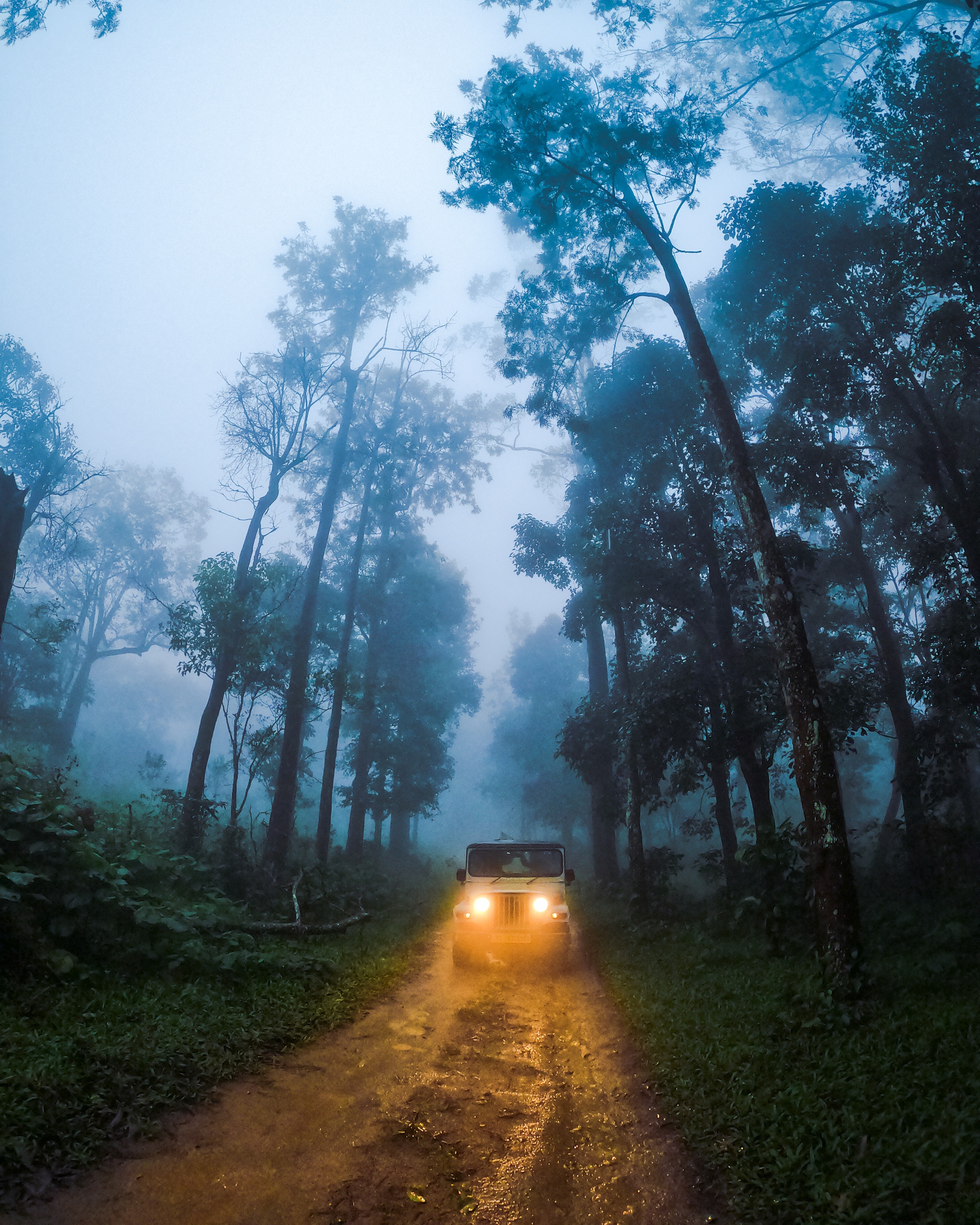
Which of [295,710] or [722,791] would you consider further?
[295,710]

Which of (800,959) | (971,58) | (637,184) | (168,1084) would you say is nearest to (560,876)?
(800,959)

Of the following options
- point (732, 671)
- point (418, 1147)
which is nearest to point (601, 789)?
point (732, 671)

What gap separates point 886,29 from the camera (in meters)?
10.6

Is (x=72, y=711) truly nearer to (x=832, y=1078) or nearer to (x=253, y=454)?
(x=253, y=454)

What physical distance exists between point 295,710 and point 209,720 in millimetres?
2130

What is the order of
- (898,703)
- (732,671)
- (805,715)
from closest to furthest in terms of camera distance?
(805,715) → (732,671) → (898,703)

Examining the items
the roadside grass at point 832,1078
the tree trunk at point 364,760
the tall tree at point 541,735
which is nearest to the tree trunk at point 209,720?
the tree trunk at point 364,760

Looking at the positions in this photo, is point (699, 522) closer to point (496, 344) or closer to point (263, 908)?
point (263, 908)

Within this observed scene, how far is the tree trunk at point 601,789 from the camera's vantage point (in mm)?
16516

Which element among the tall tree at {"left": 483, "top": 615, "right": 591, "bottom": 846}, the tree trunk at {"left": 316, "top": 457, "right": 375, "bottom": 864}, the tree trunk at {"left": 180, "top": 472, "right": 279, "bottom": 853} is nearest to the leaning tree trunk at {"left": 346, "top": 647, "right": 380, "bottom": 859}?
the tree trunk at {"left": 316, "top": 457, "right": 375, "bottom": 864}

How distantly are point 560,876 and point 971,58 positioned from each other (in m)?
17.0

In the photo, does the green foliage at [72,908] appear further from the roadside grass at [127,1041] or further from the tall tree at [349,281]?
the tall tree at [349,281]

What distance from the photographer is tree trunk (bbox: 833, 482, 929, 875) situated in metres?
10.8

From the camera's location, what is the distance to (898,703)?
44.9 ft
